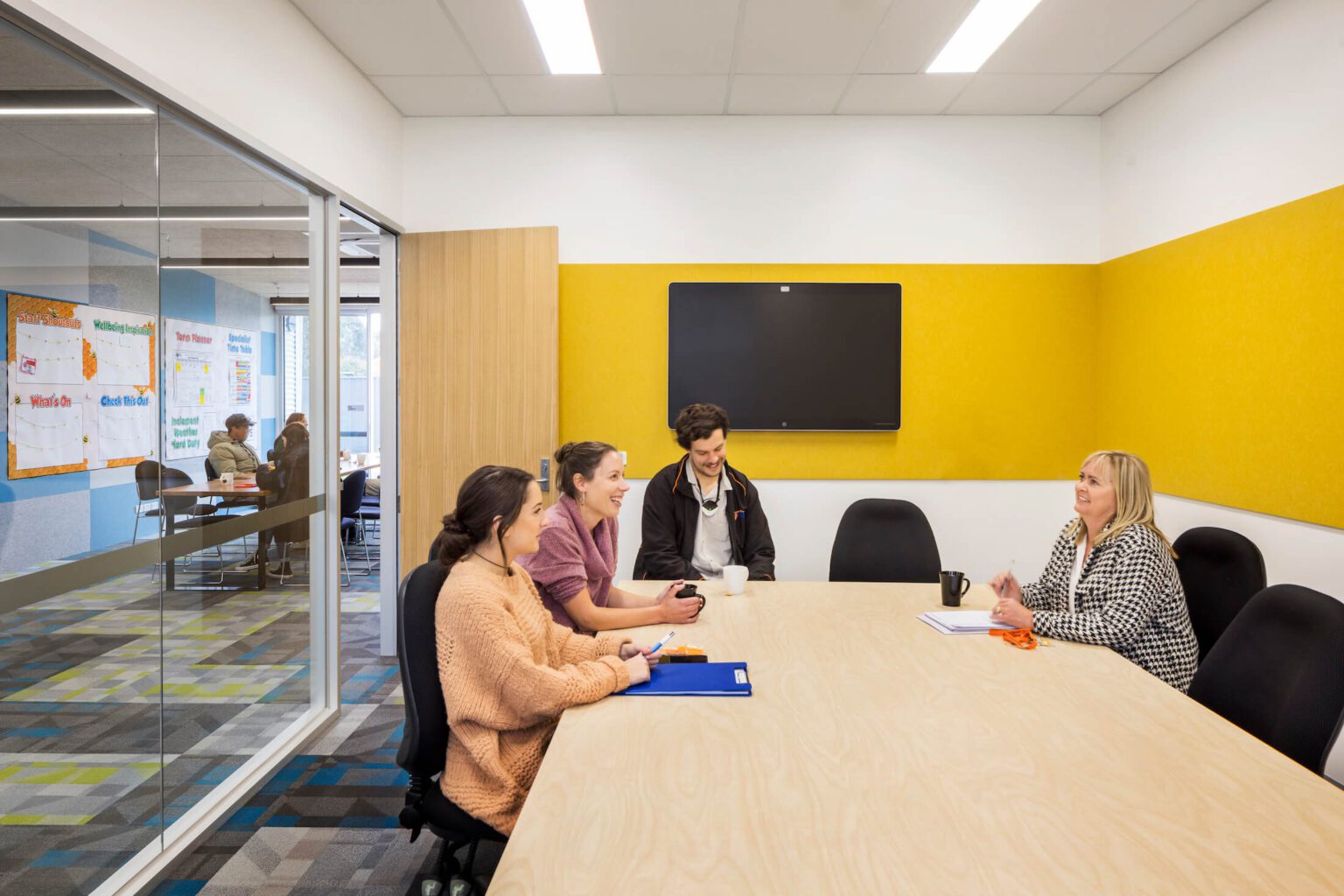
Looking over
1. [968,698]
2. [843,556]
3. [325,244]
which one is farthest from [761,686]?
[325,244]

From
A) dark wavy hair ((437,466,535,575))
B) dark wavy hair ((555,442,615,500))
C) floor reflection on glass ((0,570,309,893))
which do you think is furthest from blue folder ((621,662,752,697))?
floor reflection on glass ((0,570,309,893))

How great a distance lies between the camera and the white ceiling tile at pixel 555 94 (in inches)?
150

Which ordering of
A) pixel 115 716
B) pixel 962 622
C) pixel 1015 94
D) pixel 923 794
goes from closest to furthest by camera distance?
1. pixel 923 794
2. pixel 115 716
3. pixel 962 622
4. pixel 1015 94

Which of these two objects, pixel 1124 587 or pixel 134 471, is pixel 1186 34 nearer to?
pixel 1124 587

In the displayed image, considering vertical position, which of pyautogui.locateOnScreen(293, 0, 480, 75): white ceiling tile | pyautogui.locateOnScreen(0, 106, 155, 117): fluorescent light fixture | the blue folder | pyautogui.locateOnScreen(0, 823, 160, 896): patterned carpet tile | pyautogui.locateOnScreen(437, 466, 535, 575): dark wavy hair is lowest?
pyautogui.locateOnScreen(0, 823, 160, 896): patterned carpet tile

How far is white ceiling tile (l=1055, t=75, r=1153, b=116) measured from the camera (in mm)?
3807

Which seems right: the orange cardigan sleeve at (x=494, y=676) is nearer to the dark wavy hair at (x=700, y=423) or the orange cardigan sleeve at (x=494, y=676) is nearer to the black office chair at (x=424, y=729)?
the black office chair at (x=424, y=729)

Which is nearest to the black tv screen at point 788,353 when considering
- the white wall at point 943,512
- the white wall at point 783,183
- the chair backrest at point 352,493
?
the white wall at point 783,183

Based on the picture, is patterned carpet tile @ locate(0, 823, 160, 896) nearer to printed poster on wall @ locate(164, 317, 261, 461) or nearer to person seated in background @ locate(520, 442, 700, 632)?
printed poster on wall @ locate(164, 317, 261, 461)

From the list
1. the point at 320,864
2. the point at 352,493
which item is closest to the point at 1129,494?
Result: the point at 320,864

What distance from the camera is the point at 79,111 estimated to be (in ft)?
6.64

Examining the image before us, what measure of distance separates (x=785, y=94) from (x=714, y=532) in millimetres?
2341

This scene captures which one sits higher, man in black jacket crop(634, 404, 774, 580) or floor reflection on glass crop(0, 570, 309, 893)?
man in black jacket crop(634, 404, 774, 580)

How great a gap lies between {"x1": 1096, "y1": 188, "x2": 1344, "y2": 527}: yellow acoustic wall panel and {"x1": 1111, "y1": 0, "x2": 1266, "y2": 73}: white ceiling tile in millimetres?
833
